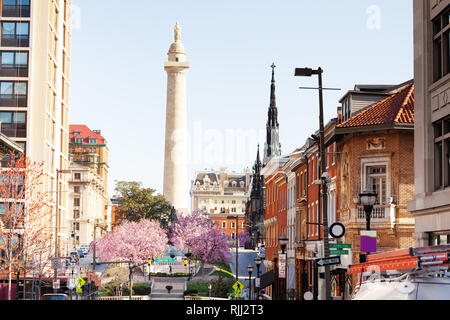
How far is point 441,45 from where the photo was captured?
97.5 ft

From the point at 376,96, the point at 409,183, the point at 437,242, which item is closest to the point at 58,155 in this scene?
the point at 376,96

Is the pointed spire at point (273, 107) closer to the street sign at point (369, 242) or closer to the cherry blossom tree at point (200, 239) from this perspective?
the cherry blossom tree at point (200, 239)

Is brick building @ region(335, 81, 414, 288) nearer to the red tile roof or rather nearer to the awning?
the red tile roof

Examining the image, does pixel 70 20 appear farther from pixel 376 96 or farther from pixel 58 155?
pixel 376 96

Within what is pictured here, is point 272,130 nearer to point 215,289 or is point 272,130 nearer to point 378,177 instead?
point 215,289

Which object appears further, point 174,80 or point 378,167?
point 174,80

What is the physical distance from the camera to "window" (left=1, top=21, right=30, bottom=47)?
9419cm

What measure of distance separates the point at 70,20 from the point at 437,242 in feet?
302

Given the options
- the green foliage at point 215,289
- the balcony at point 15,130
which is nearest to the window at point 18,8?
the balcony at point 15,130

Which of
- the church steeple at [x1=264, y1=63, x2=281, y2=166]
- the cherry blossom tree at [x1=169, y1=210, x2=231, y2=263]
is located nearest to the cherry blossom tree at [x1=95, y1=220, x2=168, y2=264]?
the cherry blossom tree at [x1=169, y1=210, x2=231, y2=263]

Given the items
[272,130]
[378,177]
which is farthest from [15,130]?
[272,130]

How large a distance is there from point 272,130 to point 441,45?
152 m

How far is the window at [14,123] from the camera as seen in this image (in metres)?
93.4
